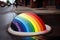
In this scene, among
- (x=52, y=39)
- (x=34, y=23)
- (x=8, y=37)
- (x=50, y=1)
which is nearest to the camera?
(x=52, y=39)

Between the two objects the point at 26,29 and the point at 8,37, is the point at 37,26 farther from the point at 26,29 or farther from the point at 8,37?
the point at 8,37

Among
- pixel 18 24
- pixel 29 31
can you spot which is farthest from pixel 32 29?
pixel 18 24

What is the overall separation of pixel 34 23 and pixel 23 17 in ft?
2.29

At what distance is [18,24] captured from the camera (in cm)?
1020

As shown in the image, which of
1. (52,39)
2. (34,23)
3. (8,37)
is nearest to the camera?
(52,39)

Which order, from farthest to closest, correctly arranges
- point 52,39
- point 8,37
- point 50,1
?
point 50,1
point 8,37
point 52,39

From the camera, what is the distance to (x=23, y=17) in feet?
34.7

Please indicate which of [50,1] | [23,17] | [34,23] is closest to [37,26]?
[34,23]

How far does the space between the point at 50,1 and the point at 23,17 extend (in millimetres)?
22577

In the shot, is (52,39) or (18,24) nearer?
(52,39)

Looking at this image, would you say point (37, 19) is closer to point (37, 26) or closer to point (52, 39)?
point (37, 26)

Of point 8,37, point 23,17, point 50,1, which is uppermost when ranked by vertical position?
point 23,17

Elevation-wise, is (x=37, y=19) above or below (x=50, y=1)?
above

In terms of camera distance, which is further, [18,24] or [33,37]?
[18,24]
